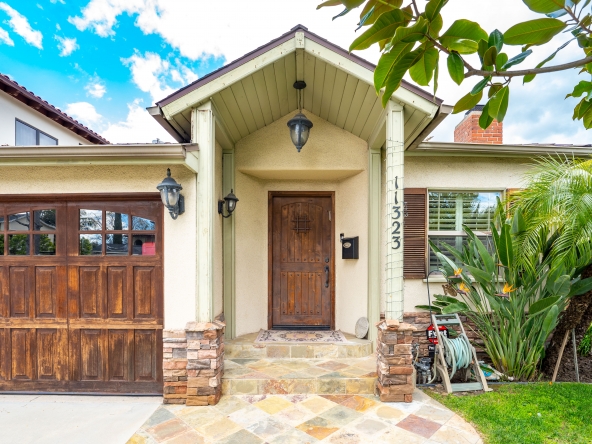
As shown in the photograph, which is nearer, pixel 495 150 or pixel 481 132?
pixel 495 150

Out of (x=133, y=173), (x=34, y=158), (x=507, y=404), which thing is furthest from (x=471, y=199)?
(x=34, y=158)

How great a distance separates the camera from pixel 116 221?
3.80 meters

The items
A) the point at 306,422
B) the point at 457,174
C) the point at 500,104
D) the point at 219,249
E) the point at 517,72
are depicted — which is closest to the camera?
the point at 517,72

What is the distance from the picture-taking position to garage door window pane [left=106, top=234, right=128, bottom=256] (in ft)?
12.4

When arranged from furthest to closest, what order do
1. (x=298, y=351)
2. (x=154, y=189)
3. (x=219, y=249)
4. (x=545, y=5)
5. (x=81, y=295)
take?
(x=219, y=249) < (x=298, y=351) < (x=81, y=295) < (x=154, y=189) < (x=545, y=5)

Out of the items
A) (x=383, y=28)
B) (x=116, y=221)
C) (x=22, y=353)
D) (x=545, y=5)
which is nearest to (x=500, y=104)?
(x=545, y=5)

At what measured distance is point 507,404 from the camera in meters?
3.31

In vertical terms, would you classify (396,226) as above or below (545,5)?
below

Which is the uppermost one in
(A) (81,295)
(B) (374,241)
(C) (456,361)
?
(B) (374,241)

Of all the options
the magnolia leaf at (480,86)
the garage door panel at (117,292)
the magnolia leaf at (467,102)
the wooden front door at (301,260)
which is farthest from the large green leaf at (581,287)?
the garage door panel at (117,292)

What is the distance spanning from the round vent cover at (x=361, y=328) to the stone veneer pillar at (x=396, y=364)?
1156 mm

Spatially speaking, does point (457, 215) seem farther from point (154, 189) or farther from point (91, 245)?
point (91, 245)

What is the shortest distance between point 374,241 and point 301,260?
4.51 feet

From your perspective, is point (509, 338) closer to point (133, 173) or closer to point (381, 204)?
point (381, 204)
